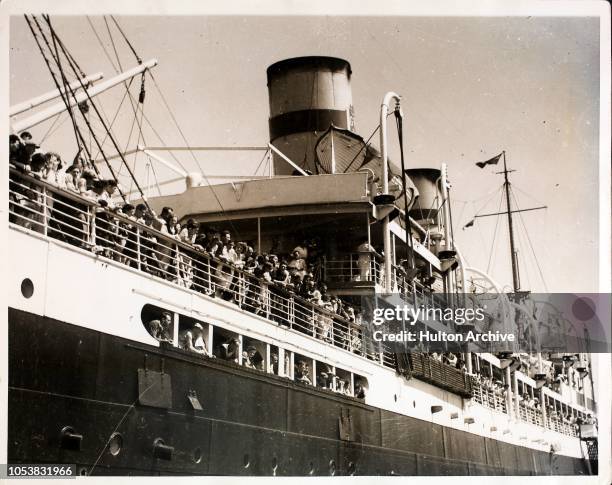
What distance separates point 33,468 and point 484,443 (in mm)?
16834

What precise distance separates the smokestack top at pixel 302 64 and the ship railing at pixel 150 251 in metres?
7.66

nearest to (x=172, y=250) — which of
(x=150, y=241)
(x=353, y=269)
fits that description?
(x=150, y=241)

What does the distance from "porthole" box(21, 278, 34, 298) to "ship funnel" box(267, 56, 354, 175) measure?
1293 cm

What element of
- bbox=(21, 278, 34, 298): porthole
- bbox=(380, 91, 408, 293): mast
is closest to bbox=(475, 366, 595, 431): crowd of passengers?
bbox=(380, 91, 408, 293): mast

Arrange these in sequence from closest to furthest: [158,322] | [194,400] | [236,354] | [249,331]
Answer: [158,322], [194,400], [236,354], [249,331]

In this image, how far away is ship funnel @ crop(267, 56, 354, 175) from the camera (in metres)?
22.0

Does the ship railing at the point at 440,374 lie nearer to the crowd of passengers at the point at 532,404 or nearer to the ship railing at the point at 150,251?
the crowd of passengers at the point at 532,404

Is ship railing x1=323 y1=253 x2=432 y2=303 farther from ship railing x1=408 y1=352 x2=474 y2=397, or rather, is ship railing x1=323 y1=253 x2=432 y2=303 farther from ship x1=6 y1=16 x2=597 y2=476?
ship railing x1=408 y1=352 x2=474 y2=397

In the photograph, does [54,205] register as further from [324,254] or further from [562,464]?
[562,464]

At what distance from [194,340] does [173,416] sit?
1.40 meters

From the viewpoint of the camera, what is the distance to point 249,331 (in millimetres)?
13359

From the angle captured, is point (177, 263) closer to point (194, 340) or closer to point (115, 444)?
point (194, 340)

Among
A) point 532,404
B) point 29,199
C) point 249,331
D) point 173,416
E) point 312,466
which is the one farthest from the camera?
point 532,404

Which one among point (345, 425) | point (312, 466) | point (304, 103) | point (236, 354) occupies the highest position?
point (304, 103)
